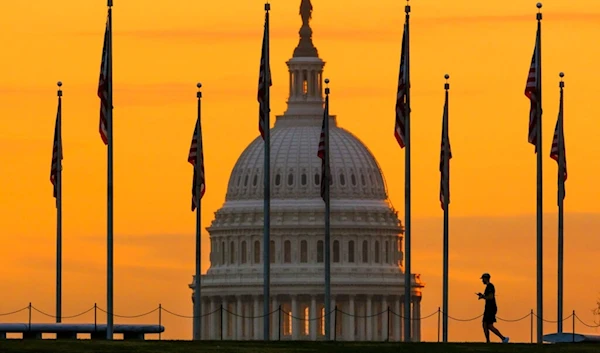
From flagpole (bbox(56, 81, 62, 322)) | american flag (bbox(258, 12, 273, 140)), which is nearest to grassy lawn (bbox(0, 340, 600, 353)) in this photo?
american flag (bbox(258, 12, 273, 140))

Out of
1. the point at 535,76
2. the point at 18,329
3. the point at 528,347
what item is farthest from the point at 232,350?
the point at 535,76

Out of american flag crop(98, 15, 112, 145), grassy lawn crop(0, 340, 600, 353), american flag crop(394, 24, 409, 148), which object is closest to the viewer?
grassy lawn crop(0, 340, 600, 353)

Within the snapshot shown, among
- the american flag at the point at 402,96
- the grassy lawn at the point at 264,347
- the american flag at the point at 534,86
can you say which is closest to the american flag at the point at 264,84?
the american flag at the point at 402,96

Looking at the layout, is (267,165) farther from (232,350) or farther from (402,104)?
(232,350)

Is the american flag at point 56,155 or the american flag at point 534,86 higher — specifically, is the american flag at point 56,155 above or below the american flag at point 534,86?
below

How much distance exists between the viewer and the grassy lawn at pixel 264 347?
115 metres

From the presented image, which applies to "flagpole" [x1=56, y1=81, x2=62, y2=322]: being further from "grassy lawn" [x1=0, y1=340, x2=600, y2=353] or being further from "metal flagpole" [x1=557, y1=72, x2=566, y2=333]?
"grassy lawn" [x1=0, y1=340, x2=600, y2=353]

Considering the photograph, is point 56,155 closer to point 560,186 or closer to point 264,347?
point 560,186

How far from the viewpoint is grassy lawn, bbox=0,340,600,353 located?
11494 centimetres

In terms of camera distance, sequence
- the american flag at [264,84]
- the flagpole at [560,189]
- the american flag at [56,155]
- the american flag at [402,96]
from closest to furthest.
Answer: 1. the american flag at [264,84]
2. the american flag at [402,96]
3. the flagpole at [560,189]
4. the american flag at [56,155]

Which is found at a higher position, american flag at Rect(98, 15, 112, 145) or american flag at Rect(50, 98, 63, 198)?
american flag at Rect(98, 15, 112, 145)

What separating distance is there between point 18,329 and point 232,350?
22.3m

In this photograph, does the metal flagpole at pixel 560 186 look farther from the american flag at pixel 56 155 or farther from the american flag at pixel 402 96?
the american flag at pixel 56 155

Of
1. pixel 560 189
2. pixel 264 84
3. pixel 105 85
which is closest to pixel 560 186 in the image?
pixel 560 189
